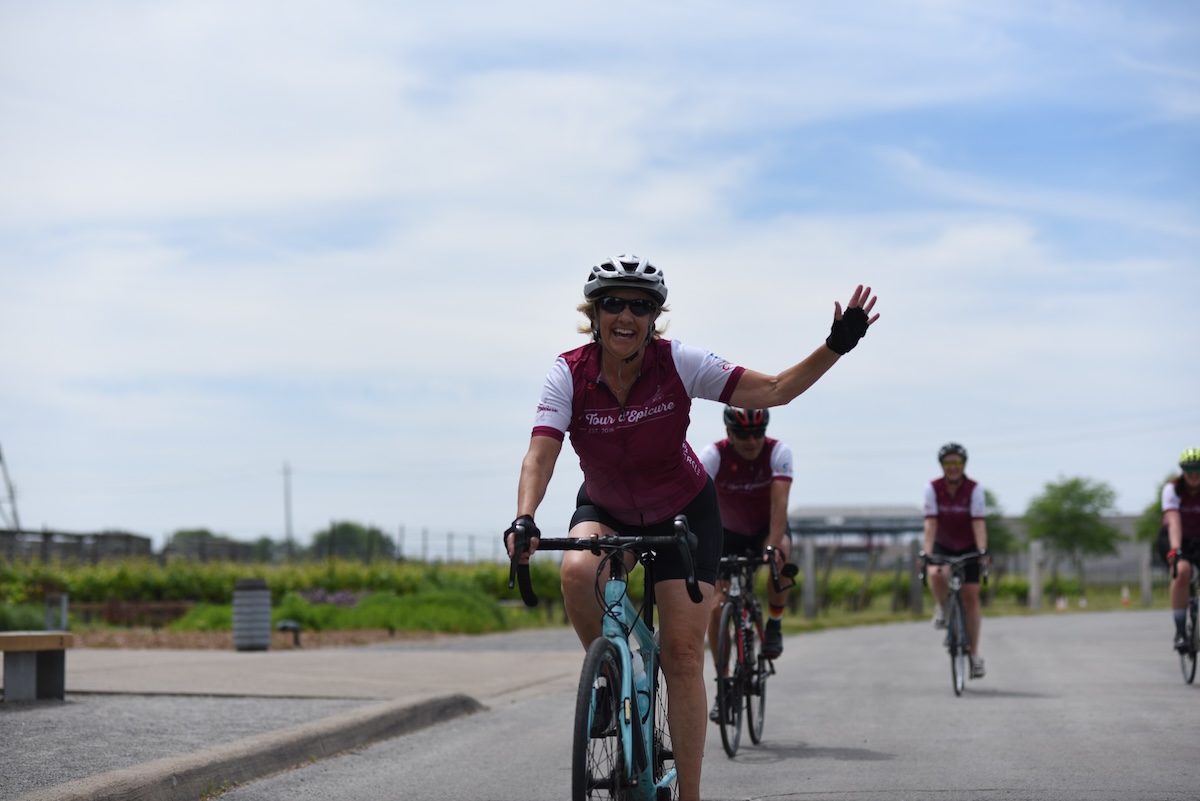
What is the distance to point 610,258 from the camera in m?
5.54

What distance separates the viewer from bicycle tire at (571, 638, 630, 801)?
4.67m

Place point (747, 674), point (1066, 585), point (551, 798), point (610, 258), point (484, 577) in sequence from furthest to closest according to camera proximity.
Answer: point (1066, 585)
point (484, 577)
point (747, 674)
point (551, 798)
point (610, 258)

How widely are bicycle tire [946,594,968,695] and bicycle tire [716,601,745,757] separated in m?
3.52

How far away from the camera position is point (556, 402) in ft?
18.1

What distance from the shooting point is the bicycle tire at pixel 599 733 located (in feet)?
15.3

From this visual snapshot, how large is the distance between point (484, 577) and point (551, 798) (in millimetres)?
25264

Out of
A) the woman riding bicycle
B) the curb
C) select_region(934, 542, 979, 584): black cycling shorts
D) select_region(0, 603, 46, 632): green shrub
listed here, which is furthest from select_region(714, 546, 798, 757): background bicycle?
select_region(0, 603, 46, 632): green shrub

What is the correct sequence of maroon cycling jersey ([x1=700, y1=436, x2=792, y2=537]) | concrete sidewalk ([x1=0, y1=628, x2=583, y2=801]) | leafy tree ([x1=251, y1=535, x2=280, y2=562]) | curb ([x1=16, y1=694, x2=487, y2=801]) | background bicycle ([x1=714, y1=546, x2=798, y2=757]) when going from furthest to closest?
leafy tree ([x1=251, y1=535, x2=280, y2=562])
maroon cycling jersey ([x1=700, y1=436, x2=792, y2=537])
background bicycle ([x1=714, y1=546, x2=798, y2=757])
concrete sidewalk ([x1=0, y1=628, x2=583, y2=801])
curb ([x1=16, y1=694, x2=487, y2=801])

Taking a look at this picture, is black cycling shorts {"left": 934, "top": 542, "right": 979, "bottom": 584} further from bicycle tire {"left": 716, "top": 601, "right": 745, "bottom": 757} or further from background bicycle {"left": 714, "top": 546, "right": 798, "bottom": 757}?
bicycle tire {"left": 716, "top": 601, "right": 745, "bottom": 757}

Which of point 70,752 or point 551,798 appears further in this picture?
point 70,752

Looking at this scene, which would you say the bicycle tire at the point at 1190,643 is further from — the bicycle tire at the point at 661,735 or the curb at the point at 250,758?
the bicycle tire at the point at 661,735

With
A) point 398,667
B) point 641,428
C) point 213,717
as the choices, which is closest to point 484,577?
point 398,667

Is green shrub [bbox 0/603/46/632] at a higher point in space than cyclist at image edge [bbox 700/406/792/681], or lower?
lower

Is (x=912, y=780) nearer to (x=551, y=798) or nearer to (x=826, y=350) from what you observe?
(x=551, y=798)
